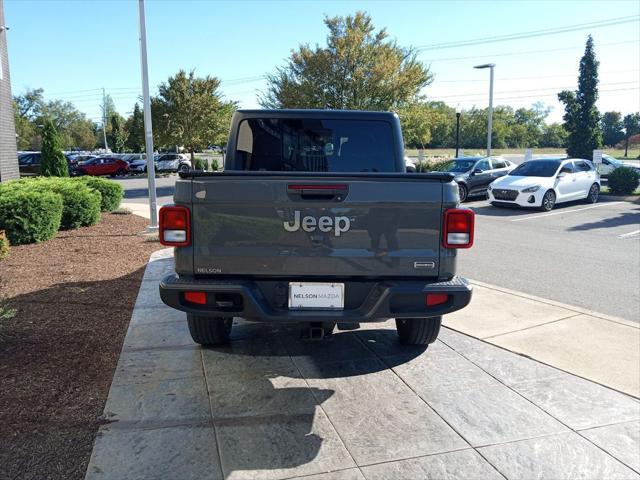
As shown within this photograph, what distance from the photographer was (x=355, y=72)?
23.6 meters

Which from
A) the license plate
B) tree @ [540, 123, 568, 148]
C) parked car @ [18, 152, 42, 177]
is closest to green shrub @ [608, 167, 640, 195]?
the license plate

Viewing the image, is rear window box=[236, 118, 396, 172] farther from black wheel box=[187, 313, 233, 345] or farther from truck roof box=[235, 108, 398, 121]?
black wheel box=[187, 313, 233, 345]

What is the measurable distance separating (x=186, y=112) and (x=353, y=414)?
28.9 metres

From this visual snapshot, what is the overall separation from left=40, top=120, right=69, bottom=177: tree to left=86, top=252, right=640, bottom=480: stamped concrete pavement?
43.8 feet

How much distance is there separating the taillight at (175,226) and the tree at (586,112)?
29543 millimetres

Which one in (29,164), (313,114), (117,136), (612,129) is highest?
(612,129)

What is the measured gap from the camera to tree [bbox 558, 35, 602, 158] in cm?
2809

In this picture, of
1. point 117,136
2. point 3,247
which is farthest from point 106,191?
point 117,136

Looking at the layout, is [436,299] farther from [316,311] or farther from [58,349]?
[58,349]

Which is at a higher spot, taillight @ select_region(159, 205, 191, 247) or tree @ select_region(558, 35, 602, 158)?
tree @ select_region(558, 35, 602, 158)

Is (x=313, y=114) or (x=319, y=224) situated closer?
(x=319, y=224)

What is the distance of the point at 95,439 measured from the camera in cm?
313

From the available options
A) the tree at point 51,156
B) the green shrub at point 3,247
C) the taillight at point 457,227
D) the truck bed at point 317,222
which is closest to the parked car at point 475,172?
the tree at point 51,156

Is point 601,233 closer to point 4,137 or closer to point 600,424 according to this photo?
point 600,424
